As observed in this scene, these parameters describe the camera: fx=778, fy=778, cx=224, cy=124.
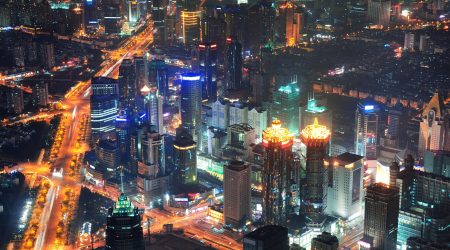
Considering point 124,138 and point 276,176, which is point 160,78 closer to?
point 124,138

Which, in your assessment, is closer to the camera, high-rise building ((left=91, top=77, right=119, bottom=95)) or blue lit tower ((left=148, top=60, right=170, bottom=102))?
high-rise building ((left=91, top=77, right=119, bottom=95))

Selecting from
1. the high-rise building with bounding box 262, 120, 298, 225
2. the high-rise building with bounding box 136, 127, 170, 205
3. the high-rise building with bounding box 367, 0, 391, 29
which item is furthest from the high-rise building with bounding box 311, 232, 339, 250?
the high-rise building with bounding box 367, 0, 391, 29

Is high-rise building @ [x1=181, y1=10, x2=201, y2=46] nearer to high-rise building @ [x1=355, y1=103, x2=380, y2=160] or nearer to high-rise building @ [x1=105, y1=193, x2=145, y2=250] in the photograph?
high-rise building @ [x1=355, y1=103, x2=380, y2=160]

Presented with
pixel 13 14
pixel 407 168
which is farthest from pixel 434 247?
pixel 13 14

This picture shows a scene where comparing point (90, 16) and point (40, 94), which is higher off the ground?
point (90, 16)

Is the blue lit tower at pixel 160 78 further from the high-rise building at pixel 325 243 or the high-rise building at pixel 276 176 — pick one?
the high-rise building at pixel 325 243

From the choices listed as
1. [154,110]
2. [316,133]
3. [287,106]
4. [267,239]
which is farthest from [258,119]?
[267,239]
